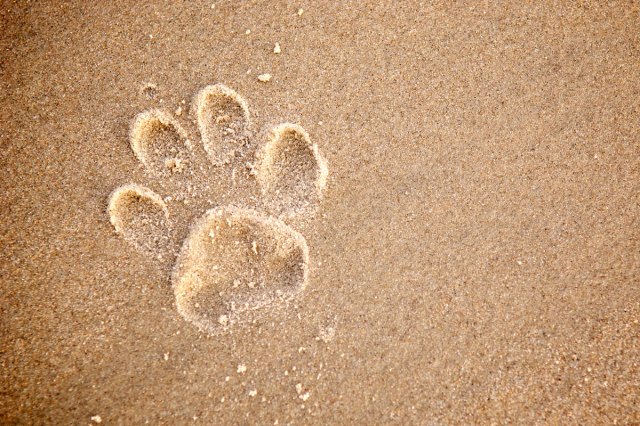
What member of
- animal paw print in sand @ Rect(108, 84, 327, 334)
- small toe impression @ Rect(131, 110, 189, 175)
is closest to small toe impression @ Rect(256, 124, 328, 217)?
animal paw print in sand @ Rect(108, 84, 327, 334)

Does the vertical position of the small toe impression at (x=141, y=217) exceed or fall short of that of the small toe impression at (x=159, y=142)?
it falls short

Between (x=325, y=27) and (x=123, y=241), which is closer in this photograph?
(x=123, y=241)

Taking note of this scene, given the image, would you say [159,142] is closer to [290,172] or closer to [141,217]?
[141,217]

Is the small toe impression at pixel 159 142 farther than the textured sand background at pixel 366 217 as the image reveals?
Yes

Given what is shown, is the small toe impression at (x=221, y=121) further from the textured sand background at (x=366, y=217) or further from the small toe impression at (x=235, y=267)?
the small toe impression at (x=235, y=267)

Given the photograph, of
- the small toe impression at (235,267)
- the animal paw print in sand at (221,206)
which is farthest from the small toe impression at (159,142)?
the small toe impression at (235,267)

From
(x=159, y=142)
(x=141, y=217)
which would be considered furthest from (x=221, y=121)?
(x=141, y=217)

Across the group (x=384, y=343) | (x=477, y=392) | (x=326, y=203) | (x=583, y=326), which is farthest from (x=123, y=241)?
(x=583, y=326)

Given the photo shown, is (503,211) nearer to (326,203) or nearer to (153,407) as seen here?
(326,203)
